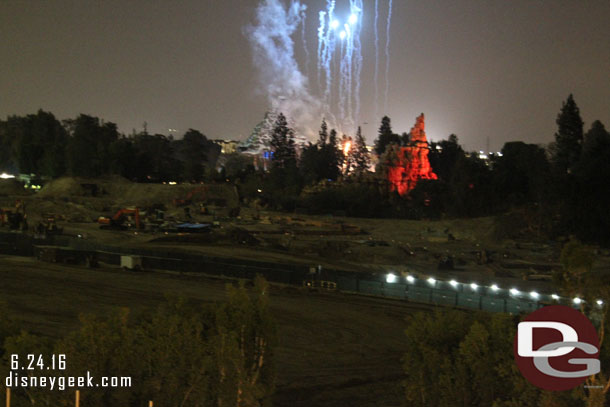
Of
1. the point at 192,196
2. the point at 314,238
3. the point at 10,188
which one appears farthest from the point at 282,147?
the point at 314,238

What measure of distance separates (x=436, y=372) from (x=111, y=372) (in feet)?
15.8

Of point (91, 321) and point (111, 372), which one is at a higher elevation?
point (91, 321)

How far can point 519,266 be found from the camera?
42.7 meters

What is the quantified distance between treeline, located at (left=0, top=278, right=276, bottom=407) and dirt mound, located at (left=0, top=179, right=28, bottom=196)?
77.4 meters

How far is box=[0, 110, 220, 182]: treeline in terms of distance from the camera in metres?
88.4

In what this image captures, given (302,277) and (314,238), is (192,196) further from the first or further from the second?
(302,277)

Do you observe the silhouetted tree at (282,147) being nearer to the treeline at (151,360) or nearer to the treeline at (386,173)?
the treeline at (386,173)

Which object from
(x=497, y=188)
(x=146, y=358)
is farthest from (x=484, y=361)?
(x=497, y=188)

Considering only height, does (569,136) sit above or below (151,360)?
above

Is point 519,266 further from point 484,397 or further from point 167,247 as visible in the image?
point 484,397

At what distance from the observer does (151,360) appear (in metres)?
7.29

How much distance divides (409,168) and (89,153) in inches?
2094

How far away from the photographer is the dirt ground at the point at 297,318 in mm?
13578

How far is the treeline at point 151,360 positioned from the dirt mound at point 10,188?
254 feet
